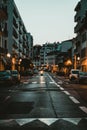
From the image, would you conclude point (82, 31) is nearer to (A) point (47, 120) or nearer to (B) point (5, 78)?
(B) point (5, 78)

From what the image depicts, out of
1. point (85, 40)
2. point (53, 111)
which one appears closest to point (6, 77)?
point (53, 111)

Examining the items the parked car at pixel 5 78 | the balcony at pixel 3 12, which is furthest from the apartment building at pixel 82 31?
the parked car at pixel 5 78

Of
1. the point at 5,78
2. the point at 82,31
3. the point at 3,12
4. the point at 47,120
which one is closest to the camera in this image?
the point at 47,120

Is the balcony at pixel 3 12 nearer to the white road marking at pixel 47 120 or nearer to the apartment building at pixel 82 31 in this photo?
the apartment building at pixel 82 31

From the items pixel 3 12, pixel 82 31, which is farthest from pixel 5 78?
pixel 82 31

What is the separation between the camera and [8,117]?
39.6 feet

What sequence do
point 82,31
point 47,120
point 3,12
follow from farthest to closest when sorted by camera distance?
point 82,31, point 3,12, point 47,120

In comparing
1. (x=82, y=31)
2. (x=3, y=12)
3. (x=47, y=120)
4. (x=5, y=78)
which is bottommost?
(x=47, y=120)

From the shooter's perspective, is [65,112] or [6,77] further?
[6,77]

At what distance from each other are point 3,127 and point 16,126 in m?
0.35

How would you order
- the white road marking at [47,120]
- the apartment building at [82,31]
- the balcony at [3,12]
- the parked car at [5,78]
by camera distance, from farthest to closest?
the apartment building at [82,31] → the balcony at [3,12] → the parked car at [5,78] → the white road marking at [47,120]

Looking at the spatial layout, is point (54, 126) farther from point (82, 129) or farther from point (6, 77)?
point (6, 77)

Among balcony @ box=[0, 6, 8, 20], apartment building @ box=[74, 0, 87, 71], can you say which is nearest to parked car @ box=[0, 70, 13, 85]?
balcony @ box=[0, 6, 8, 20]

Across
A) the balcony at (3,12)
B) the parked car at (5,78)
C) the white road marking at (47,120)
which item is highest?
the balcony at (3,12)
